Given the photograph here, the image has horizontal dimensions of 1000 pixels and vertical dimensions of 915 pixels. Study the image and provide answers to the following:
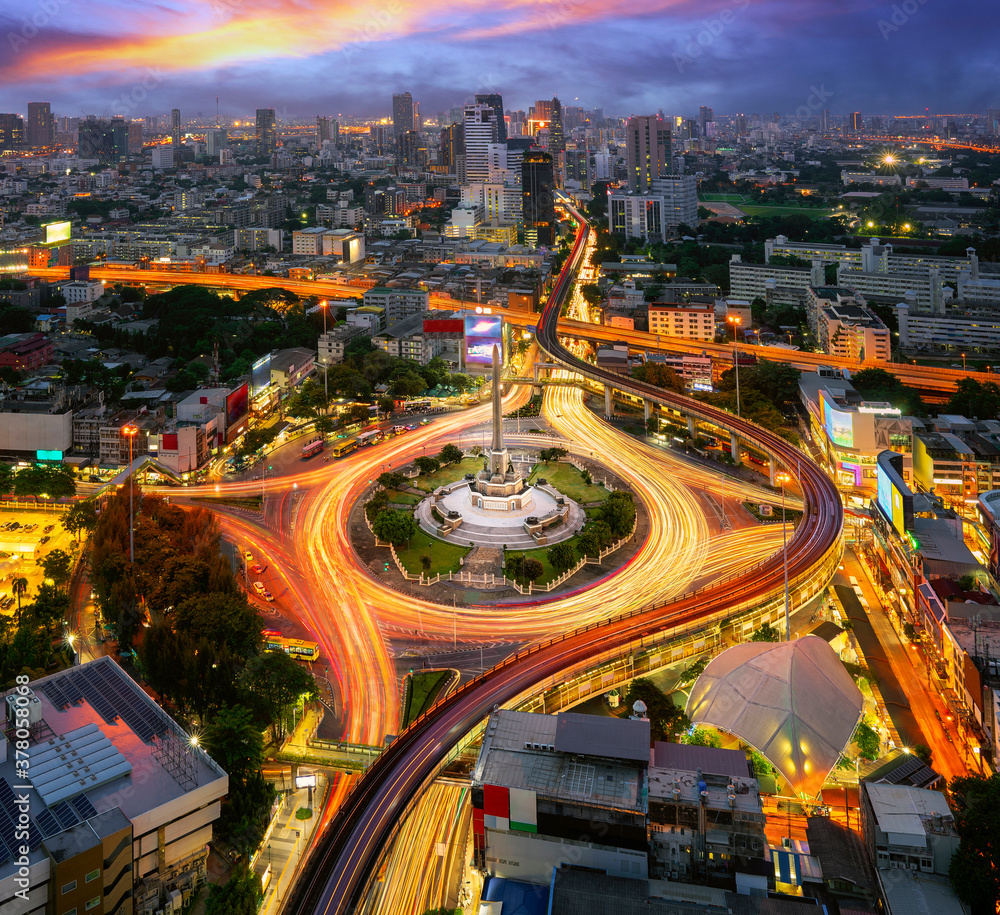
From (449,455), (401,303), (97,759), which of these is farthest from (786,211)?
A: (97,759)

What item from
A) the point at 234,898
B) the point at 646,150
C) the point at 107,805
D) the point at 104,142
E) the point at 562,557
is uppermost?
the point at 104,142

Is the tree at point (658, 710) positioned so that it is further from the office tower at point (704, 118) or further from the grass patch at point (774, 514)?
the office tower at point (704, 118)

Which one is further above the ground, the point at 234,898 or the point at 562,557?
the point at 562,557

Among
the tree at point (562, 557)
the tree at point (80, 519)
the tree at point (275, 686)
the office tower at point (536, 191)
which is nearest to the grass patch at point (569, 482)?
the tree at point (562, 557)

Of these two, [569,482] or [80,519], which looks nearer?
[80,519]

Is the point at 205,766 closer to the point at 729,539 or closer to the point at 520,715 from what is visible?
the point at 520,715

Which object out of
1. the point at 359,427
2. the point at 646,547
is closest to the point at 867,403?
the point at 646,547

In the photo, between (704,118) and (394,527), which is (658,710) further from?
(704,118)
